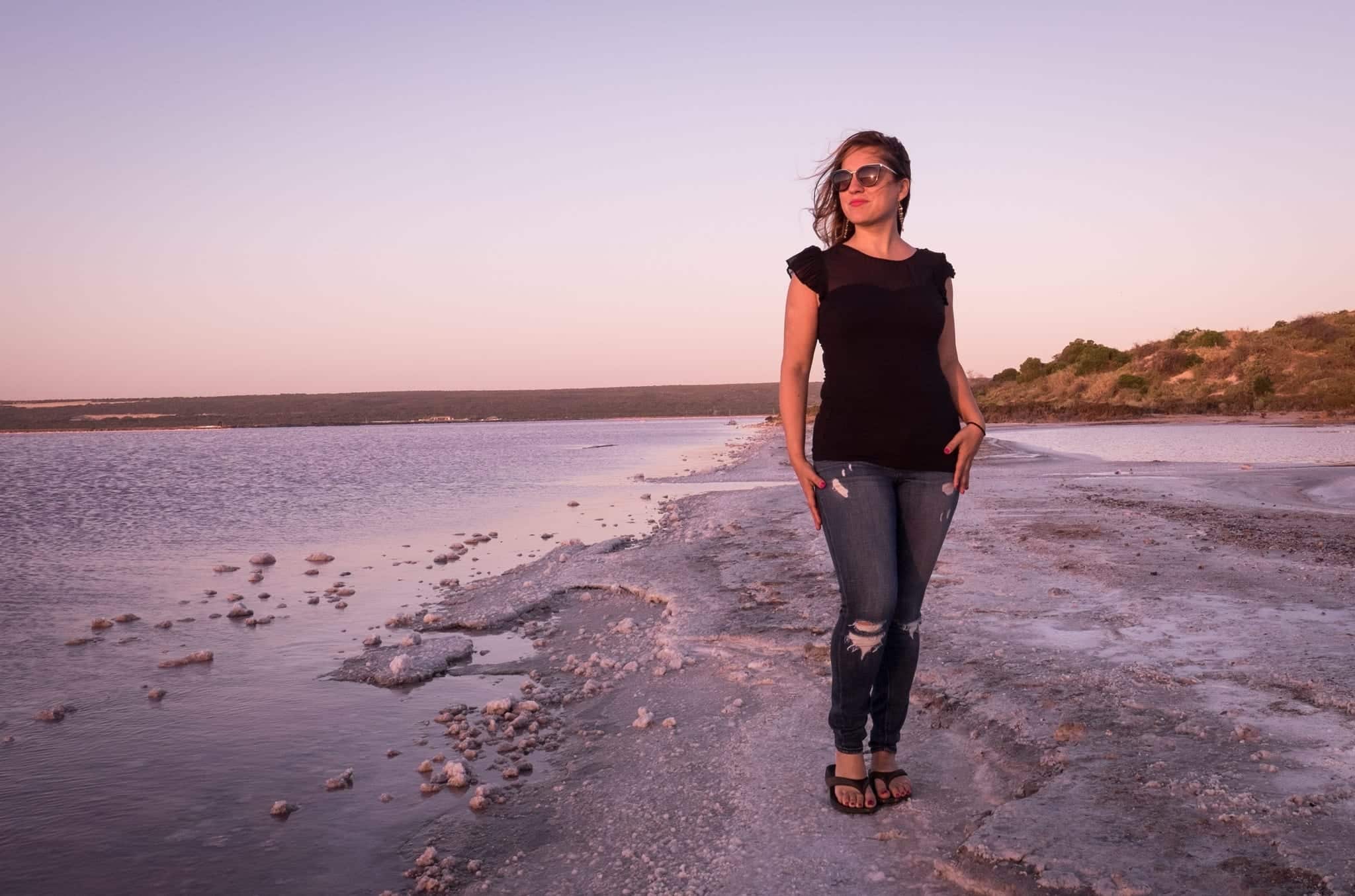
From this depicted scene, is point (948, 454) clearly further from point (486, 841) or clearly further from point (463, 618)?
point (463, 618)

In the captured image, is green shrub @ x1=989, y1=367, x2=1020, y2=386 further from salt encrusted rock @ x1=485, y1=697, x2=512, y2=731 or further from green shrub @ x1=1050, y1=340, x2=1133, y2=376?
salt encrusted rock @ x1=485, y1=697, x2=512, y2=731

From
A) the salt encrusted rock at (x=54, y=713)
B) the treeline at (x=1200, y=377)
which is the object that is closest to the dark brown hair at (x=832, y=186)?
the salt encrusted rock at (x=54, y=713)

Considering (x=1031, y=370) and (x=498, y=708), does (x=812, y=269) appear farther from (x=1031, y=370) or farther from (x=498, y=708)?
(x=1031, y=370)

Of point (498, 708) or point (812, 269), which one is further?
point (498, 708)

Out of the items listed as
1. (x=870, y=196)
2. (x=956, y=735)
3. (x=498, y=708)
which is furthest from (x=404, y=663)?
(x=870, y=196)

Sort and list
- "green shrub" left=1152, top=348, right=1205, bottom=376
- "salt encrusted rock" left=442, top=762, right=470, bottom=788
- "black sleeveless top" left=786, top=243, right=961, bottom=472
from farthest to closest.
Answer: "green shrub" left=1152, top=348, right=1205, bottom=376
"salt encrusted rock" left=442, top=762, right=470, bottom=788
"black sleeveless top" left=786, top=243, right=961, bottom=472

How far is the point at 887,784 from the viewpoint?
10.2 ft

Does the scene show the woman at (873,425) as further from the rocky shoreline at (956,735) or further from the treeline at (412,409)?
the treeline at (412,409)

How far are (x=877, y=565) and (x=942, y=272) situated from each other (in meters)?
1.02

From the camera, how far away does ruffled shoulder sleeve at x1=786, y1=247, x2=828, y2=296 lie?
291 centimetres

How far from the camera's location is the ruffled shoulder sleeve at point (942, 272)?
3.02 meters

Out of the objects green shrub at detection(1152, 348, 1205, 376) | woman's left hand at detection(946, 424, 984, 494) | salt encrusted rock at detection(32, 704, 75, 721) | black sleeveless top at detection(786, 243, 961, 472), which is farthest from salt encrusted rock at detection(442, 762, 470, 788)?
green shrub at detection(1152, 348, 1205, 376)

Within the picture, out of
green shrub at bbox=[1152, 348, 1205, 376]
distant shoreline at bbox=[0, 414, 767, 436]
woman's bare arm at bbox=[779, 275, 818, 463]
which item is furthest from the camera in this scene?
distant shoreline at bbox=[0, 414, 767, 436]

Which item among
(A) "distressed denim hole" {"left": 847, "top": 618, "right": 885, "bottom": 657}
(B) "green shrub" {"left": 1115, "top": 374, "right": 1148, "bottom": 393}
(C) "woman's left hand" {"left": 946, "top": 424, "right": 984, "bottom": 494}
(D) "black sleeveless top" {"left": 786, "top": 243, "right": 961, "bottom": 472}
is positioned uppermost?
(B) "green shrub" {"left": 1115, "top": 374, "right": 1148, "bottom": 393}
